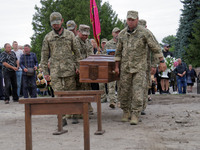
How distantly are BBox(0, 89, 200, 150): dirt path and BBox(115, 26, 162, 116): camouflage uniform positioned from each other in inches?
23.5

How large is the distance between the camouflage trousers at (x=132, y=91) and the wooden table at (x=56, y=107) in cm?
297

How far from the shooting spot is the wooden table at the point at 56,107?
171 inches

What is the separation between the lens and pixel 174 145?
16.3 ft

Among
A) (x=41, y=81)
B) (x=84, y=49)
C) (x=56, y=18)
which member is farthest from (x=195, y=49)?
(x=56, y=18)

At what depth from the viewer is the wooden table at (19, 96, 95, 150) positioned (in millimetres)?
4332

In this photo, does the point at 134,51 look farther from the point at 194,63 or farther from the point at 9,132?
the point at 194,63

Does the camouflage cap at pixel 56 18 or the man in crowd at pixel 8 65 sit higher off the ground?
the camouflage cap at pixel 56 18

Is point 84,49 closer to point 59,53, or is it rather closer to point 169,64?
point 59,53

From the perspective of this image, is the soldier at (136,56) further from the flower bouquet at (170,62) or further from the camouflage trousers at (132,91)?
the flower bouquet at (170,62)

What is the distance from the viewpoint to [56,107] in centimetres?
439

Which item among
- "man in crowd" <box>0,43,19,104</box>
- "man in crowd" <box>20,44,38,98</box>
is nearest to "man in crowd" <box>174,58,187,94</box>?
"man in crowd" <box>20,44,38,98</box>

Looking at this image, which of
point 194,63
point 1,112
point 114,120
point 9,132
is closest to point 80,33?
point 114,120

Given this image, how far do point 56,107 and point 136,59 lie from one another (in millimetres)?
3183

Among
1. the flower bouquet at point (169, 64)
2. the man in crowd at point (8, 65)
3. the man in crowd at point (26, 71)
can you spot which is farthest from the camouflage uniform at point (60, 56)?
the flower bouquet at point (169, 64)
